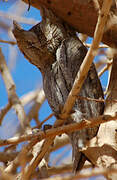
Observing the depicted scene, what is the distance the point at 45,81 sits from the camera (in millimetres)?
3012

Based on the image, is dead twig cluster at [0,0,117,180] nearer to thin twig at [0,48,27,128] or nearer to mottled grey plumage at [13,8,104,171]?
thin twig at [0,48,27,128]

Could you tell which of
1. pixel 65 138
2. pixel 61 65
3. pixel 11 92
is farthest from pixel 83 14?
pixel 65 138

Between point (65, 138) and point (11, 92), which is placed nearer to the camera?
point (11, 92)

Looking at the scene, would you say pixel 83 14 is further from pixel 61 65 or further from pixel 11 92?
pixel 11 92

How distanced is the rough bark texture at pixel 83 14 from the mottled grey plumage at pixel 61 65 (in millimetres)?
91

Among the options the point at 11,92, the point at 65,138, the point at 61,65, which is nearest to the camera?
the point at 61,65

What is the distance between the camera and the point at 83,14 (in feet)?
9.52

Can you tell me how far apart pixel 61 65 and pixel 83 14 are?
0.52 meters

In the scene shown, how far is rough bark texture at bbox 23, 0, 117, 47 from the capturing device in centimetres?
286

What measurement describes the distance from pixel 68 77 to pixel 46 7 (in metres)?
0.74

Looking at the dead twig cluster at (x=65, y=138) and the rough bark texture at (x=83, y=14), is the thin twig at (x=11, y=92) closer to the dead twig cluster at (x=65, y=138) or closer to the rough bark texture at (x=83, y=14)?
the dead twig cluster at (x=65, y=138)

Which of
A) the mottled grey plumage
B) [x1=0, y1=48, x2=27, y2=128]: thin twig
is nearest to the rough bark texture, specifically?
the mottled grey plumage

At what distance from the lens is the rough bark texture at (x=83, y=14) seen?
2.86 metres

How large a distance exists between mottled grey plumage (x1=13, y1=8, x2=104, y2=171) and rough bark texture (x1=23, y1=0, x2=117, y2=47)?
0.09m
